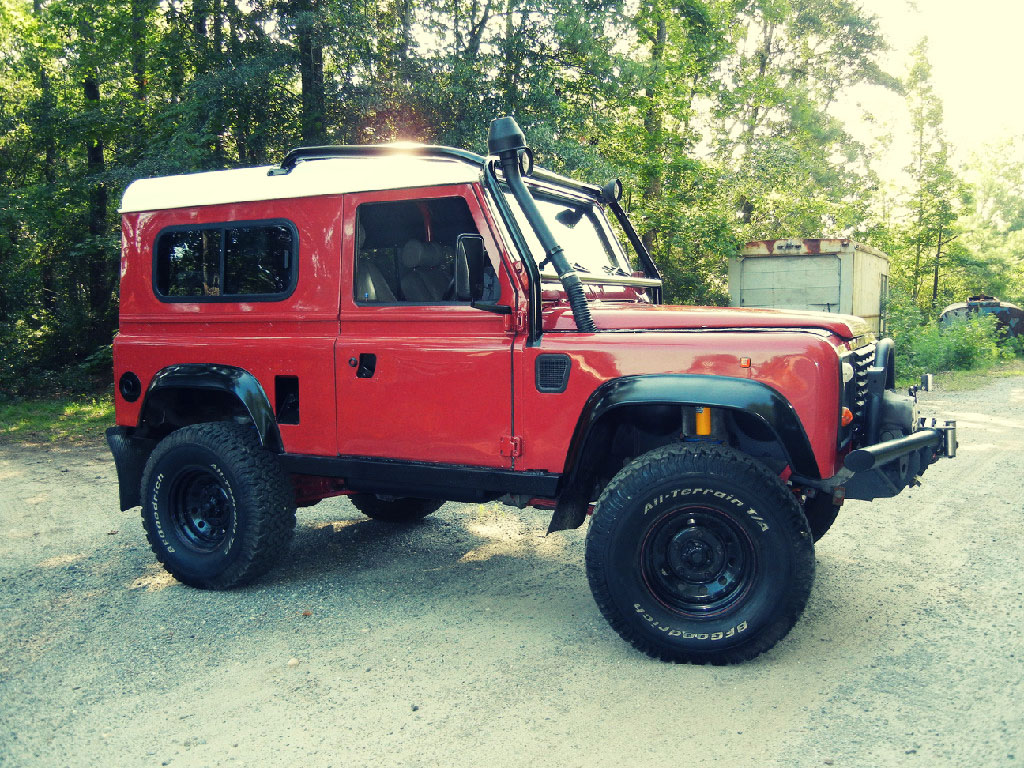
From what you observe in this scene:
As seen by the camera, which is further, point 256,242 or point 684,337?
point 256,242

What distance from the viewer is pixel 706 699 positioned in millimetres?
3281

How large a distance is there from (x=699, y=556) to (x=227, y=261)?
3.03 metres

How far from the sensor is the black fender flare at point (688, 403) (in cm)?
340

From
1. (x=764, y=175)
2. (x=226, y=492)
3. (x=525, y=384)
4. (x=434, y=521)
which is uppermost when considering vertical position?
(x=764, y=175)

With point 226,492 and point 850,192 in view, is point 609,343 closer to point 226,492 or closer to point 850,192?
point 226,492

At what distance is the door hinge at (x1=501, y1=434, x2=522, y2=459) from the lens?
392 centimetres

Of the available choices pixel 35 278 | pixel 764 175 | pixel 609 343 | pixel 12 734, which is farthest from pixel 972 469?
pixel 35 278

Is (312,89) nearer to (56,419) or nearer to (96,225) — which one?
(56,419)

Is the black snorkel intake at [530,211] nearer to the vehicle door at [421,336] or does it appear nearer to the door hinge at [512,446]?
the vehicle door at [421,336]

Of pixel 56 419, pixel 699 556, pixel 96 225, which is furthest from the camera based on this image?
pixel 96 225

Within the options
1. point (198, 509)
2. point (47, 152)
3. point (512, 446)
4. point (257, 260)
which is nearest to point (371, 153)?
point (257, 260)

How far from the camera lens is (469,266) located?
12.4ft

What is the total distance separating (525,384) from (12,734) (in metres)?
2.45

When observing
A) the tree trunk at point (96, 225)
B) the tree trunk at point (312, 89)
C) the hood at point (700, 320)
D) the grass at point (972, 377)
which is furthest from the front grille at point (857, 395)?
the tree trunk at point (96, 225)
